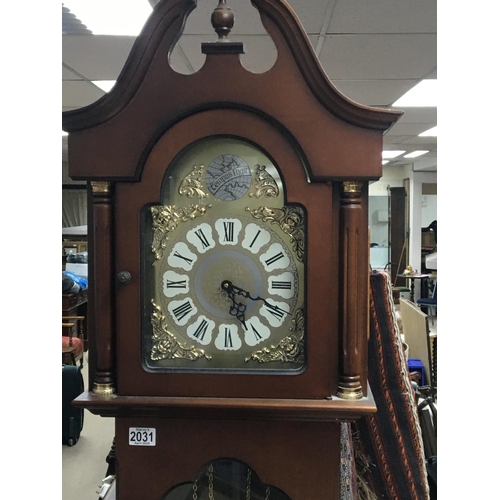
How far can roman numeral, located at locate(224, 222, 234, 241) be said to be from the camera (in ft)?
2.45

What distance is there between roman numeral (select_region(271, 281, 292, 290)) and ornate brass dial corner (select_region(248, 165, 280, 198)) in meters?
0.12

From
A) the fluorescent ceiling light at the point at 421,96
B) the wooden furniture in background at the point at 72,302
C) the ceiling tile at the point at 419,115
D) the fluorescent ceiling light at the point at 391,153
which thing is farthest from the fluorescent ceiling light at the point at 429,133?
the wooden furniture in background at the point at 72,302

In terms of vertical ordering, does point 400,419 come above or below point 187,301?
below

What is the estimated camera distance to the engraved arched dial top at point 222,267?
29.2 inches

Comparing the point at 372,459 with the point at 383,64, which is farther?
the point at 383,64

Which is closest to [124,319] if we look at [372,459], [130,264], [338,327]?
[130,264]

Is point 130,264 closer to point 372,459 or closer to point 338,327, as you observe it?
point 338,327

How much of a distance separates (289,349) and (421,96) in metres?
3.10

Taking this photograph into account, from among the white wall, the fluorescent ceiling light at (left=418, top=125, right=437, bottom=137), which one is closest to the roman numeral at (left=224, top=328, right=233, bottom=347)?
the fluorescent ceiling light at (left=418, top=125, right=437, bottom=137)

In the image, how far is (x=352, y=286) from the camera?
2.39 ft

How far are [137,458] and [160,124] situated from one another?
496 millimetres

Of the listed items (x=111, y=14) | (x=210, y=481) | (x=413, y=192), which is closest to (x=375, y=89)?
(x=111, y=14)

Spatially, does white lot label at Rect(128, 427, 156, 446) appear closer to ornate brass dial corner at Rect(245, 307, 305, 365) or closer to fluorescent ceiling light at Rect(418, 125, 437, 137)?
ornate brass dial corner at Rect(245, 307, 305, 365)

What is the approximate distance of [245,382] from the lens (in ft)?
2.41
